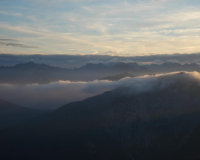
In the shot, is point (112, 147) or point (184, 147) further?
point (112, 147)

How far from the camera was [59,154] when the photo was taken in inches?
7810

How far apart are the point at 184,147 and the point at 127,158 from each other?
4361 cm

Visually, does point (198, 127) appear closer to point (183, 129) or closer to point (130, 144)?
point (183, 129)

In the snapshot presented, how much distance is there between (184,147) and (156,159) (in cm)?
2225

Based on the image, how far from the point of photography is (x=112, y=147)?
196 metres

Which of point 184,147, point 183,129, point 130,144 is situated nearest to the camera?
point 184,147

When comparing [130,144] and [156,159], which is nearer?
[156,159]

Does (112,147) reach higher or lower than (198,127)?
lower

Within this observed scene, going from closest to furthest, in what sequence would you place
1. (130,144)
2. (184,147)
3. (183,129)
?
1. (184,147)
2. (183,129)
3. (130,144)

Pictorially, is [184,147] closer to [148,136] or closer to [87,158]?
[148,136]

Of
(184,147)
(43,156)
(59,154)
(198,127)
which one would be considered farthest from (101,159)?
(198,127)

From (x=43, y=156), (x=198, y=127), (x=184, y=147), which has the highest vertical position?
(x=198, y=127)

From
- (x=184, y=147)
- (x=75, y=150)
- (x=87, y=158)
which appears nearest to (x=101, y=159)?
(x=87, y=158)

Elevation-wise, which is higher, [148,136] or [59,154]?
[148,136]
